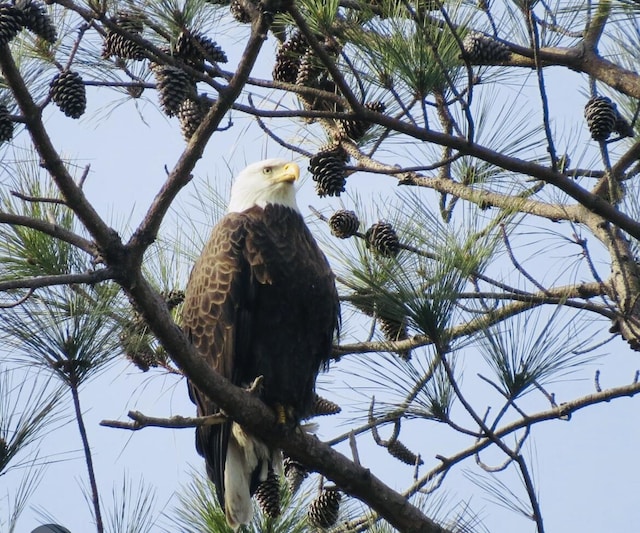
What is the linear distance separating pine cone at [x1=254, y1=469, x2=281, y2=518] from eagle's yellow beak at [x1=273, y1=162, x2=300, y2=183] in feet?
3.61

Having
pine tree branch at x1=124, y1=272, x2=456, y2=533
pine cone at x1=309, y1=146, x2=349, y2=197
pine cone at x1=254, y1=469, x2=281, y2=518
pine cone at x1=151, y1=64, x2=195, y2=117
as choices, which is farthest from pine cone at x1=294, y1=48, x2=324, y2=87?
pine cone at x1=254, y1=469, x2=281, y2=518

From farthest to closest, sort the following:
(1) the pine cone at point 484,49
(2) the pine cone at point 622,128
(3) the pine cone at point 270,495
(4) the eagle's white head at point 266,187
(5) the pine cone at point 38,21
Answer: (4) the eagle's white head at point 266,187 < (2) the pine cone at point 622,128 < (3) the pine cone at point 270,495 < (1) the pine cone at point 484,49 < (5) the pine cone at point 38,21

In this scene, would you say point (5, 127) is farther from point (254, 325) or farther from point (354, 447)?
point (354, 447)

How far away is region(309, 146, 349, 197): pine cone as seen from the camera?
354 centimetres

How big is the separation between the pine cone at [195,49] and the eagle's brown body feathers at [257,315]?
2.11ft

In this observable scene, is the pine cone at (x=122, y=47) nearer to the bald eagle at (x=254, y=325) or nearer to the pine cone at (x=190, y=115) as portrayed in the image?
the pine cone at (x=190, y=115)

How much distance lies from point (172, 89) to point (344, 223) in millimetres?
900

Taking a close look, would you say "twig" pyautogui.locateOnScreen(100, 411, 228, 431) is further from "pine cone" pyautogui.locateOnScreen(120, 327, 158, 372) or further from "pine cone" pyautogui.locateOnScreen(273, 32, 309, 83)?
"pine cone" pyautogui.locateOnScreen(273, 32, 309, 83)

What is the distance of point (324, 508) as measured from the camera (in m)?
3.39

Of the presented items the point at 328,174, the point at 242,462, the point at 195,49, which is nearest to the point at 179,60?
the point at 195,49

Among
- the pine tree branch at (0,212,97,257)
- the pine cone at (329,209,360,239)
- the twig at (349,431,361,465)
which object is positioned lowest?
the twig at (349,431,361,465)

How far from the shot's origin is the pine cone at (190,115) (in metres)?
3.09

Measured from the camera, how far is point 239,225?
3.65 meters

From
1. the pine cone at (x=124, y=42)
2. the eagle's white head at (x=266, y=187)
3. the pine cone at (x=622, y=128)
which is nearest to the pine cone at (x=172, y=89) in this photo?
the pine cone at (x=124, y=42)
